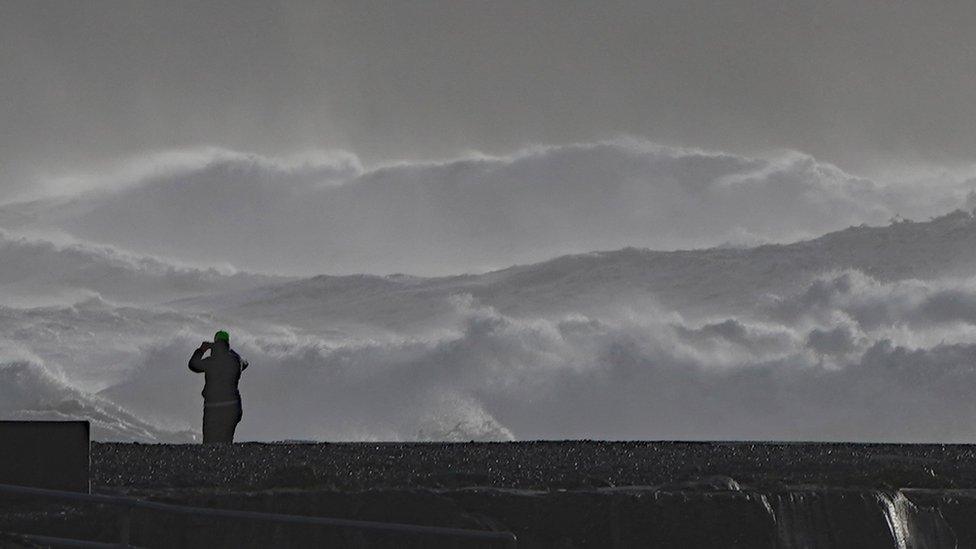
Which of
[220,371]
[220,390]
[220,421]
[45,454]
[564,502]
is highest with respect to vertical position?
[220,371]

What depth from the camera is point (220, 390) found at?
17.9 m

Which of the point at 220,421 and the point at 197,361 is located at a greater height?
the point at 197,361

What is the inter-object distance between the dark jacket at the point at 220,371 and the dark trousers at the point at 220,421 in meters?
0.07

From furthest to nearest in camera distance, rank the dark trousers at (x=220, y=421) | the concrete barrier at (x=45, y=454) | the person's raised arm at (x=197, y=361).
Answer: the dark trousers at (x=220, y=421) < the person's raised arm at (x=197, y=361) < the concrete barrier at (x=45, y=454)

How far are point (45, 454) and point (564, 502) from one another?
7.91 feet

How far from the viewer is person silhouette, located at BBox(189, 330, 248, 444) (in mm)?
17844

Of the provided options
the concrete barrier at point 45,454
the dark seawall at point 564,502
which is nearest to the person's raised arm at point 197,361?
the dark seawall at point 564,502

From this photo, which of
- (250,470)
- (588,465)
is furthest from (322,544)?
(588,465)

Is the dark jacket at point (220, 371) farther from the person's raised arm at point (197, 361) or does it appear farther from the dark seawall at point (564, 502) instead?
the dark seawall at point (564, 502)

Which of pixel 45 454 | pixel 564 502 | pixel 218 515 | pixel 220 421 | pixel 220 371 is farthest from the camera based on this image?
pixel 220 421

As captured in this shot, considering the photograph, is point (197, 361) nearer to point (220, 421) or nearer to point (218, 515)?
point (220, 421)

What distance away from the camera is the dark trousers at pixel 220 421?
1789 centimetres

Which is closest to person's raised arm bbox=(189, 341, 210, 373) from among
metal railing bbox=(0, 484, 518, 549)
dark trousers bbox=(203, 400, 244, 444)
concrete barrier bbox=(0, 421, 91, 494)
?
dark trousers bbox=(203, 400, 244, 444)

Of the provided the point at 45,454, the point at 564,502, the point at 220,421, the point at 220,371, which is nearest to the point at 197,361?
the point at 220,371
